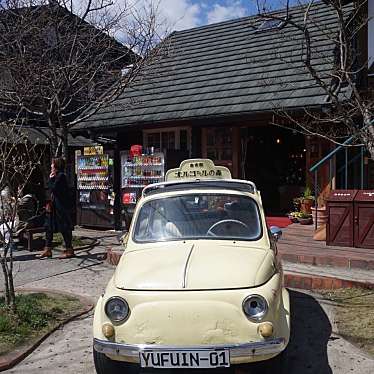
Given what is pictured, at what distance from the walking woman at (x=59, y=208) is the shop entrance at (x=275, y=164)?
5.65 meters

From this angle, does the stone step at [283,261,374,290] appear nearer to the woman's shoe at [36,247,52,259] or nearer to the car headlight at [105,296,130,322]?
the car headlight at [105,296,130,322]

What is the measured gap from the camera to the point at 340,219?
872 cm

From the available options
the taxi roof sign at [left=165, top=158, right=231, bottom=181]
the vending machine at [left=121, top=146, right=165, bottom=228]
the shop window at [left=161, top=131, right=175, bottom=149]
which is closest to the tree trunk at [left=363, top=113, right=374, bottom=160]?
the taxi roof sign at [left=165, top=158, right=231, bottom=181]

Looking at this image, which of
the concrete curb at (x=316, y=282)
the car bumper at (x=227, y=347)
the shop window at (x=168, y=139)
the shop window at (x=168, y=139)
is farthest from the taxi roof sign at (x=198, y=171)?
the shop window at (x=168, y=139)

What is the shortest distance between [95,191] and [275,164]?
212 inches

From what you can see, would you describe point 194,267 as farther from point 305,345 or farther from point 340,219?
point 340,219

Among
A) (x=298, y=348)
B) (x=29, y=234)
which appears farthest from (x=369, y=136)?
(x=29, y=234)

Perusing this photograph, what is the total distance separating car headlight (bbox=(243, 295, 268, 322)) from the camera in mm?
3764

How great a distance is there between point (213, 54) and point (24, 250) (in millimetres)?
8873

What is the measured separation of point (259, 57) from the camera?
14211 millimetres

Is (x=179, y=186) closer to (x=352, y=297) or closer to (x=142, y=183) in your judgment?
(x=352, y=297)

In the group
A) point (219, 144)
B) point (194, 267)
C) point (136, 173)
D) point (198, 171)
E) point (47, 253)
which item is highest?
point (219, 144)

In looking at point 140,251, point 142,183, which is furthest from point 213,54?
point 140,251

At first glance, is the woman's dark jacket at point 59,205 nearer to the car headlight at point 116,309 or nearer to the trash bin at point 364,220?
the trash bin at point 364,220
